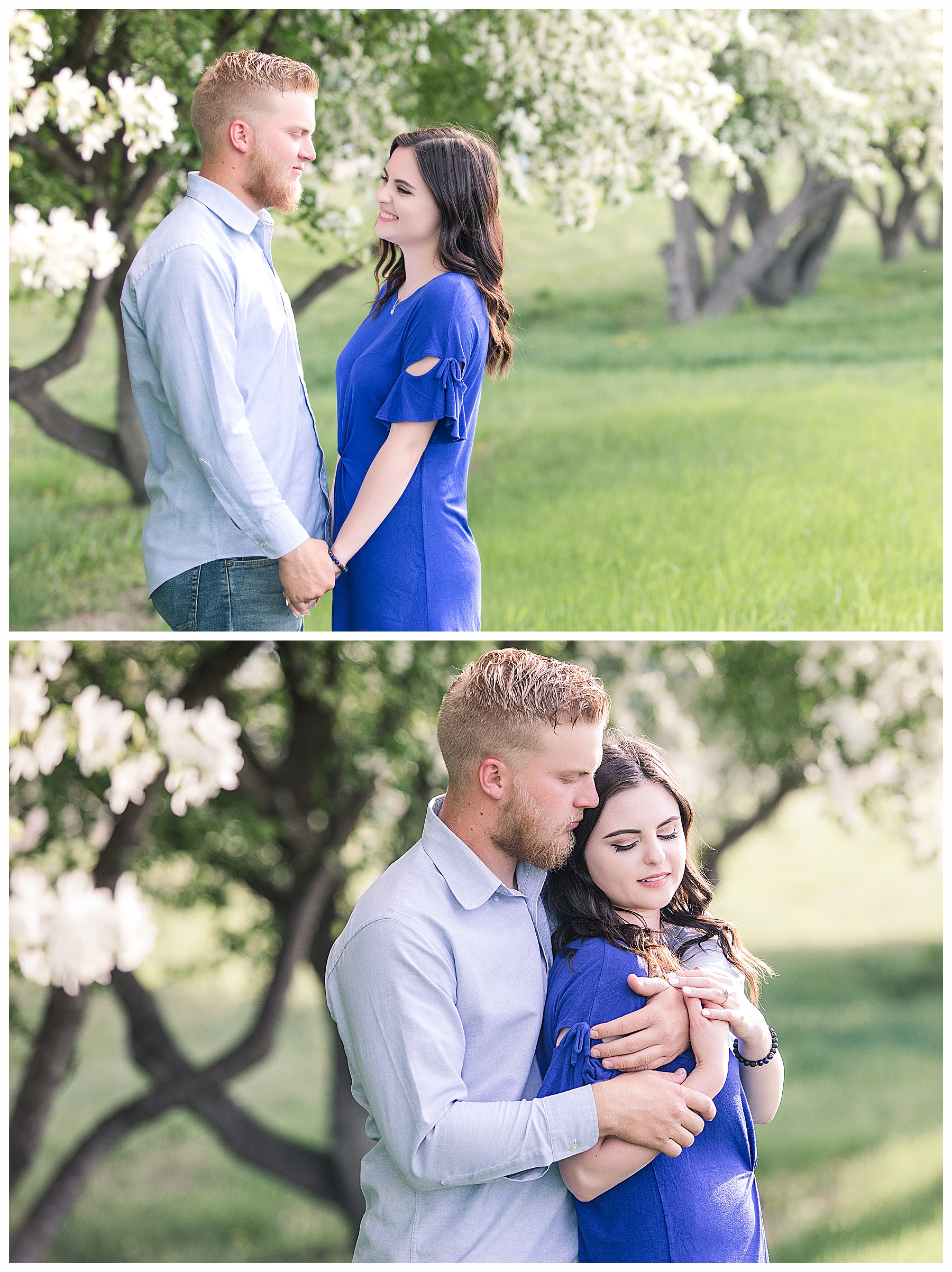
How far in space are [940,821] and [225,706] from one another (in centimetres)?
576

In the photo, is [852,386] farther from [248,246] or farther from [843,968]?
[248,246]

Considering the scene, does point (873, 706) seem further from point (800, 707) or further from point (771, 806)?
point (771, 806)

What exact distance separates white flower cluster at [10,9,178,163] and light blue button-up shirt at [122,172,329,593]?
108cm

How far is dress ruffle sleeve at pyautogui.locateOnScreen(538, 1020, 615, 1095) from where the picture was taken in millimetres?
2631

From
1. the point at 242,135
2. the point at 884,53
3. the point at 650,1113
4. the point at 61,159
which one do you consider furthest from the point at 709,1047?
the point at 884,53

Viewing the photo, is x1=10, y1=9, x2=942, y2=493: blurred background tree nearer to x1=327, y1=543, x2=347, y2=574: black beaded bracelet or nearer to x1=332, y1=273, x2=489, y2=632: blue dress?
x1=332, y1=273, x2=489, y2=632: blue dress

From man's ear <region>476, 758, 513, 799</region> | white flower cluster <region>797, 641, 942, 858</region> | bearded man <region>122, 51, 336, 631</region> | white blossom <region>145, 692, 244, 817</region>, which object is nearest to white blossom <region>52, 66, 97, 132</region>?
bearded man <region>122, 51, 336, 631</region>

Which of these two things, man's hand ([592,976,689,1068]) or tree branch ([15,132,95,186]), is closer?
man's hand ([592,976,689,1068])

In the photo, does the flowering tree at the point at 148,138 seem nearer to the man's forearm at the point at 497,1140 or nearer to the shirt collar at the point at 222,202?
the shirt collar at the point at 222,202

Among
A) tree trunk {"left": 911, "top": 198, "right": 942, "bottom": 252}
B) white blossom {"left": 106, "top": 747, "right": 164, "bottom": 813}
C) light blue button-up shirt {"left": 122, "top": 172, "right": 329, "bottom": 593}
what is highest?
tree trunk {"left": 911, "top": 198, "right": 942, "bottom": 252}

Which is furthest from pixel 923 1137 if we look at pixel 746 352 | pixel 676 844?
pixel 676 844

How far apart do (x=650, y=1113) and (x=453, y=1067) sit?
483 mm

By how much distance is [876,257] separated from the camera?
68.1 ft

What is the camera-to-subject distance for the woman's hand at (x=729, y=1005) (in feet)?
8.85
